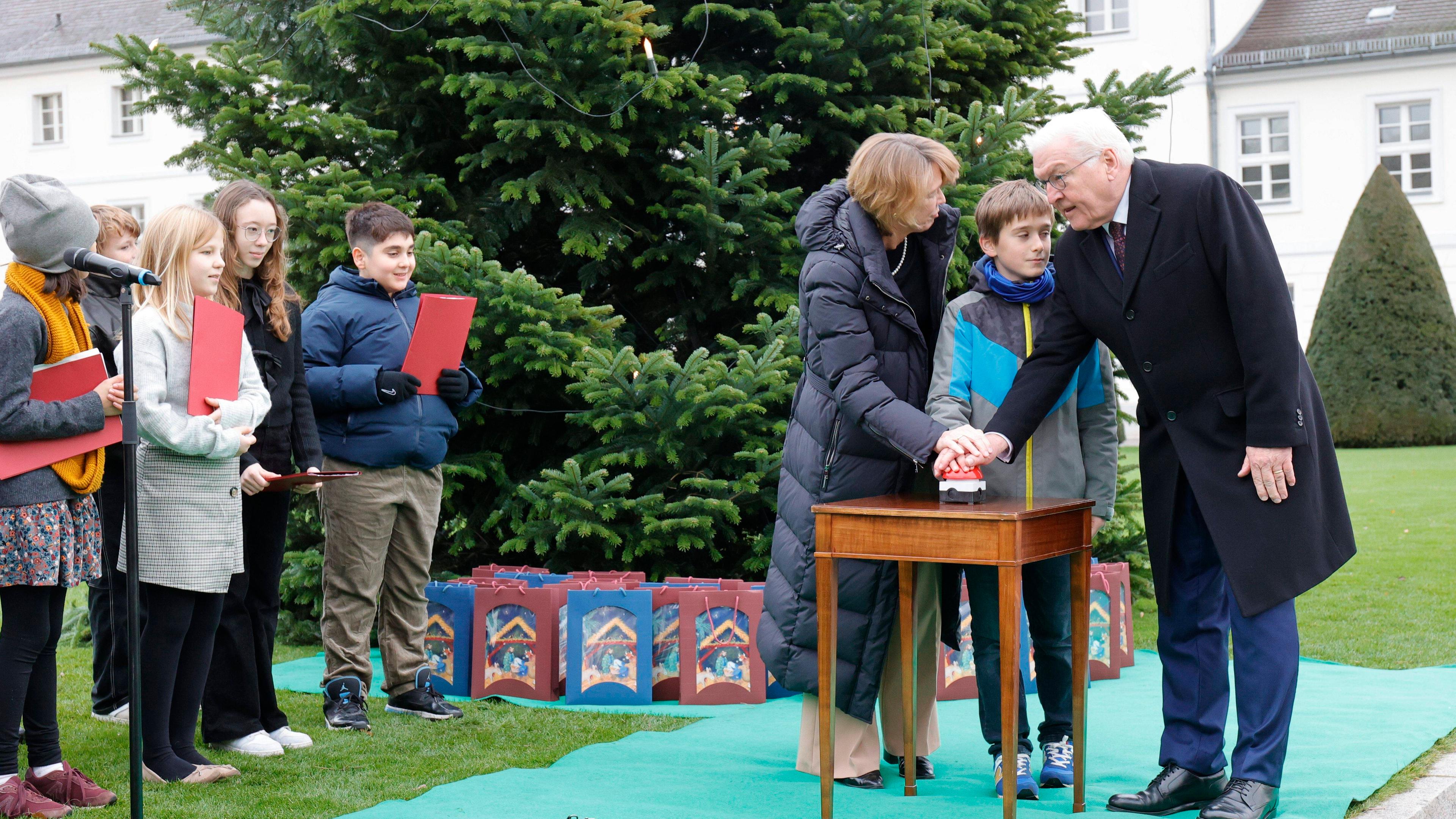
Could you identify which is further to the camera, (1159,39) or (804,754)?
(1159,39)

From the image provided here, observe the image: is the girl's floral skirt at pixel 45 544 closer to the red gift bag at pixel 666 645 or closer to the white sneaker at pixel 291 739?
the white sneaker at pixel 291 739

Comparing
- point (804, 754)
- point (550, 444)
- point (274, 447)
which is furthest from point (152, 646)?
point (550, 444)

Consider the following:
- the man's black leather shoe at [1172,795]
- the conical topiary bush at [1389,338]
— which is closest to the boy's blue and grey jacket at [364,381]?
the man's black leather shoe at [1172,795]

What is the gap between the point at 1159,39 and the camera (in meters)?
25.2

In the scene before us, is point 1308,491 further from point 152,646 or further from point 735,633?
point 152,646

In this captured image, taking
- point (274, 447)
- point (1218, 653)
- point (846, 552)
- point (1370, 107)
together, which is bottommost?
point (1218, 653)

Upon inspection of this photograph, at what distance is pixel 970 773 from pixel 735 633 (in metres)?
1.38

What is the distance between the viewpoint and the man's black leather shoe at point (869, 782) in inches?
160

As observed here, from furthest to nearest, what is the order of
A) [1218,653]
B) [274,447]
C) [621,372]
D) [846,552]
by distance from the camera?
→ 1. [621,372]
2. [274,447]
3. [1218,653]
4. [846,552]

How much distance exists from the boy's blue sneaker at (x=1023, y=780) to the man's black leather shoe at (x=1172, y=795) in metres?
0.22

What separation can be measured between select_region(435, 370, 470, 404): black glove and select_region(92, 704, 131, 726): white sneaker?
1.72 m

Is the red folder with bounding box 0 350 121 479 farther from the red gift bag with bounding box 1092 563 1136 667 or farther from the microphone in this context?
the red gift bag with bounding box 1092 563 1136 667

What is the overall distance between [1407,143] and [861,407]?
24.2 m

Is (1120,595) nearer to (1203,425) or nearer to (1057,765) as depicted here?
(1057,765)
